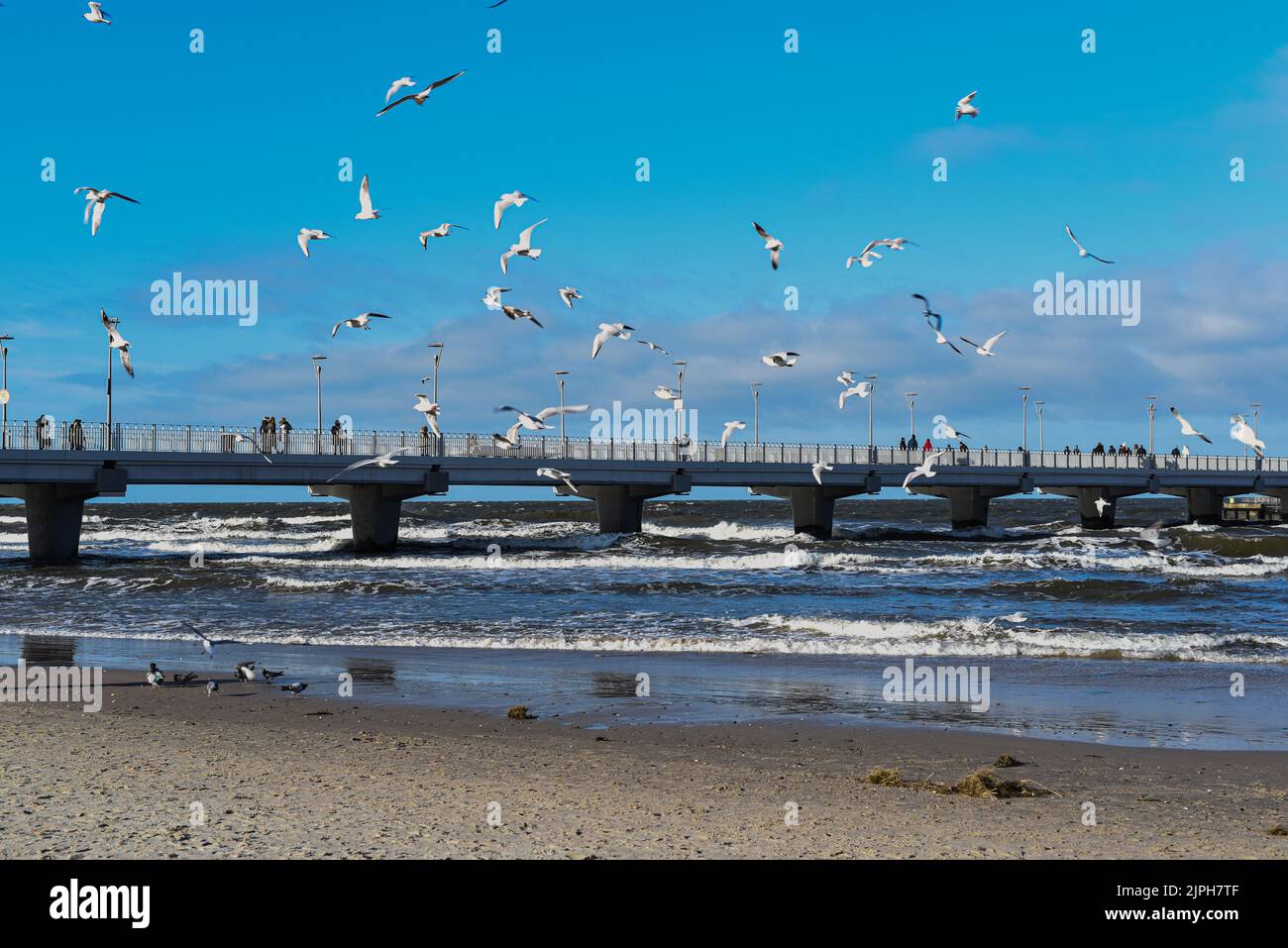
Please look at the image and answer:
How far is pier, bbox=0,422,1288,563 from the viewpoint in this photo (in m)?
52.2

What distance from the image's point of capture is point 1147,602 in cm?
3056

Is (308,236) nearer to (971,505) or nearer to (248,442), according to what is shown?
(248,442)

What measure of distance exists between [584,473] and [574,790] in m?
55.5

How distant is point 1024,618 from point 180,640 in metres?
16.9

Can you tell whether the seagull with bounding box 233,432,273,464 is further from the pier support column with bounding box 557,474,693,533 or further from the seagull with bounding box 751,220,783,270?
the seagull with bounding box 751,220,783,270

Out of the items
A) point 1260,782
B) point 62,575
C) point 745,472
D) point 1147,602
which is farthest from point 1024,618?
point 745,472

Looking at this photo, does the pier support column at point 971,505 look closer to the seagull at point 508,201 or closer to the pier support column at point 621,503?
the pier support column at point 621,503

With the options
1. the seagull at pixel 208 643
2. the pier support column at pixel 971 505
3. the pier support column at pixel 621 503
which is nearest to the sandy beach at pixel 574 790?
the seagull at pixel 208 643

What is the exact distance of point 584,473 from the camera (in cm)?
6531

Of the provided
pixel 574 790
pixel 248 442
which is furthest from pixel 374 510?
pixel 574 790

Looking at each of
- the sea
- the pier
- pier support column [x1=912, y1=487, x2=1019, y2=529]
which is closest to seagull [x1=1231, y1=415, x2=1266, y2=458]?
the sea

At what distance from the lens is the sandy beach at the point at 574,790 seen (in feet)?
26.2
